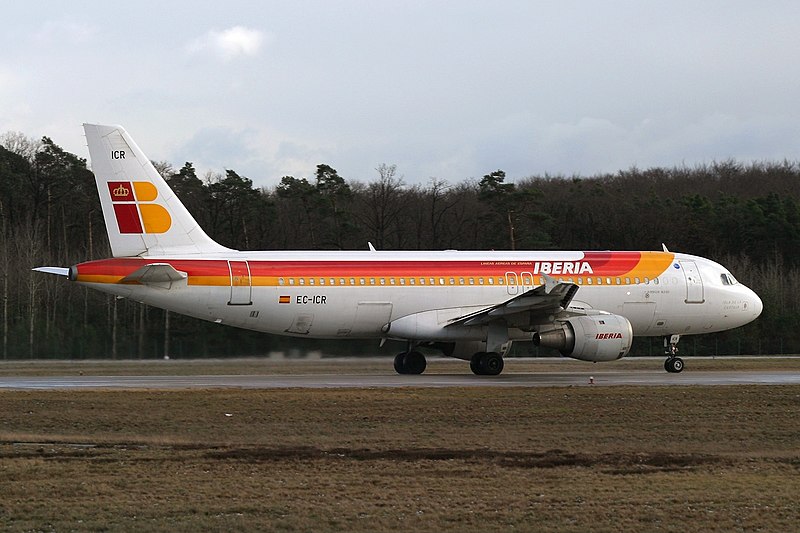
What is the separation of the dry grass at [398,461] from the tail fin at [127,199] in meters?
6.87

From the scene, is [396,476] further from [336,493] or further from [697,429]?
[697,429]

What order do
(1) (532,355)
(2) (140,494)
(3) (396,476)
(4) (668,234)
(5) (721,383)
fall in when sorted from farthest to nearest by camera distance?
(4) (668,234)
(1) (532,355)
(5) (721,383)
(3) (396,476)
(2) (140,494)

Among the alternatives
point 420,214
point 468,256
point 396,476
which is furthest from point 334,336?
point 420,214

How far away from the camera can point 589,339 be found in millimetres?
31766

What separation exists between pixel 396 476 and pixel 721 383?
59.0 feet

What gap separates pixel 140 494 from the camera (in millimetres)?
13516

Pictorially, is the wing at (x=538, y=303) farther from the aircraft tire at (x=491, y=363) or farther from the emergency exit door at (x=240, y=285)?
the emergency exit door at (x=240, y=285)

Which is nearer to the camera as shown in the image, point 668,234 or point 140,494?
point 140,494

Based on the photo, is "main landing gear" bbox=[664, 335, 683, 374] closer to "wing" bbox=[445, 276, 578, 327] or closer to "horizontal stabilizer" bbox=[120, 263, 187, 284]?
"wing" bbox=[445, 276, 578, 327]

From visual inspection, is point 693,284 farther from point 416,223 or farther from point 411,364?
point 416,223

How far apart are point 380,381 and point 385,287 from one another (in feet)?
11.4

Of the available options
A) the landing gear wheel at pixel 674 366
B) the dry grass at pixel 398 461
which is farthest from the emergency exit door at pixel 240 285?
the landing gear wheel at pixel 674 366

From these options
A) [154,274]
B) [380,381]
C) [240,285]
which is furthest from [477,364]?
[154,274]

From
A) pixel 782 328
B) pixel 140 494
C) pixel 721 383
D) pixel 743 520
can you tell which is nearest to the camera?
pixel 743 520
